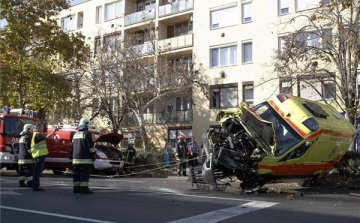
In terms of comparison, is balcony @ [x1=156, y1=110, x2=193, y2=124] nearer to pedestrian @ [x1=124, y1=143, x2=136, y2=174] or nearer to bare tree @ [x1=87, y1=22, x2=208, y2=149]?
bare tree @ [x1=87, y1=22, x2=208, y2=149]

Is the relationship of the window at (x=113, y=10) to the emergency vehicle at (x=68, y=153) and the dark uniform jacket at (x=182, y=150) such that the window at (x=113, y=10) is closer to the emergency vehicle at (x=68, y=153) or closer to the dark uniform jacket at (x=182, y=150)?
the emergency vehicle at (x=68, y=153)

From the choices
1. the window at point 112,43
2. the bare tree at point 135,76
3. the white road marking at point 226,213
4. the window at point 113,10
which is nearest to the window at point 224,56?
the bare tree at point 135,76

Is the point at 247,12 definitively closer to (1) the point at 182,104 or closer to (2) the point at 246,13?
(2) the point at 246,13

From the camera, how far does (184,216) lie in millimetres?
7039

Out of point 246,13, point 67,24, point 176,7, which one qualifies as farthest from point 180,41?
point 67,24

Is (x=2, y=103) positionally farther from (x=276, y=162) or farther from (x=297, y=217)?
(x=297, y=217)

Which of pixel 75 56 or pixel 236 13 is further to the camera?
pixel 236 13

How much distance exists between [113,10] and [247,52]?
14.8 meters

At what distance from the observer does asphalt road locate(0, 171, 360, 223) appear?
22.5 feet

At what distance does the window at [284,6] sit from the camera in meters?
27.8

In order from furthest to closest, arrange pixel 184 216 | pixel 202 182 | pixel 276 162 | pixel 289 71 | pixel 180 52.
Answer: pixel 180 52, pixel 289 71, pixel 202 182, pixel 276 162, pixel 184 216

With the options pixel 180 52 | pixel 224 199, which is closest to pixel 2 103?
pixel 180 52

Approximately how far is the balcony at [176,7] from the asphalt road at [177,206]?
2446 centimetres

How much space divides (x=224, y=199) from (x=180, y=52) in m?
24.5
